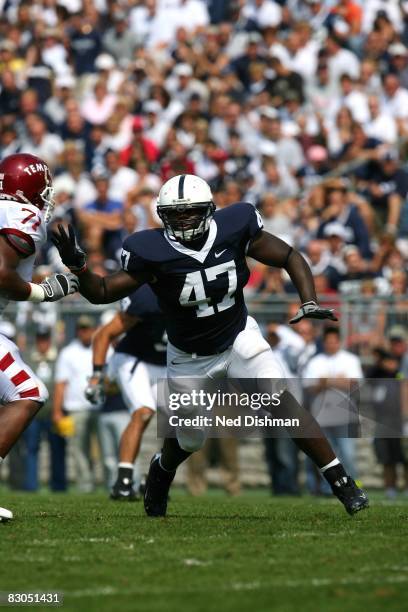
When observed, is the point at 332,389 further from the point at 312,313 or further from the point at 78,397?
the point at 312,313

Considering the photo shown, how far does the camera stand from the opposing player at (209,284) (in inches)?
281

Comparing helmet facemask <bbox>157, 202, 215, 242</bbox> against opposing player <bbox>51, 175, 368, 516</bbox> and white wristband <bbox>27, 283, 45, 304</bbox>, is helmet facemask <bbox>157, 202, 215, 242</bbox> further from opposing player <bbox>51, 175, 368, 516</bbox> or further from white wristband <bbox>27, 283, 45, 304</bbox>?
white wristband <bbox>27, 283, 45, 304</bbox>

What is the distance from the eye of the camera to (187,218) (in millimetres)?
7148

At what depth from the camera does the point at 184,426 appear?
7.33 m

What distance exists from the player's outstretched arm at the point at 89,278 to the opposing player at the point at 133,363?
2723mm

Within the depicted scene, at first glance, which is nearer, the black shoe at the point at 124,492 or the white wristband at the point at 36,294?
the white wristband at the point at 36,294

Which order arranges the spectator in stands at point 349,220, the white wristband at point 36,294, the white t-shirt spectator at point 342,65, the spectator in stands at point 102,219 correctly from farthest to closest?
the white t-shirt spectator at point 342,65 < the spectator in stands at point 102,219 < the spectator in stands at point 349,220 < the white wristband at point 36,294

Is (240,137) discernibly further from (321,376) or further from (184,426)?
(184,426)

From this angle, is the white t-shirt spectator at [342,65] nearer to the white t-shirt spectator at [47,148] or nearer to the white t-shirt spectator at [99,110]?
the white t-shirt spectator at [99,110]

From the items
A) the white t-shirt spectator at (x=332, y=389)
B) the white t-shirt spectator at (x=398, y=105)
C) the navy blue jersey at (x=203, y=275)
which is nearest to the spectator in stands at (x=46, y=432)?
the white t-shirt spectator at (x=332, y=389)

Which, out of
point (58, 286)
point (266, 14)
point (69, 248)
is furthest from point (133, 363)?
point (266, 14)

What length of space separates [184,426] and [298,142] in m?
9.93

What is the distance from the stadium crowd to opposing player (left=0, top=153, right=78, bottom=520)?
21.7 ft

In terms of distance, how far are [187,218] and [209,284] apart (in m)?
0.39
